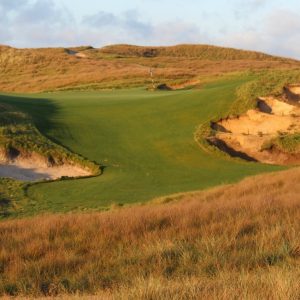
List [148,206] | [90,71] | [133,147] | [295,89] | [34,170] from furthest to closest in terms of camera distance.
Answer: [90,71] → [295,89] → [133,147] → [34,170] → [148,206]

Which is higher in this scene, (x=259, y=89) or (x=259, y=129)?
(x=259, y=89)

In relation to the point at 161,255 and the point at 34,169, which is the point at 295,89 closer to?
the point at 34,169

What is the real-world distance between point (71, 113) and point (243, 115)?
1003 cm

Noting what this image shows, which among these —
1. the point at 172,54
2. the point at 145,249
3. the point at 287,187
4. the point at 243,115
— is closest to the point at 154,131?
the point at 243,115

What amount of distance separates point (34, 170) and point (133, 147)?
196 inches

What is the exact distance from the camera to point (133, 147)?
26641 millimetres

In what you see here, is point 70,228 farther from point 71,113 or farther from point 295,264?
point 71,113

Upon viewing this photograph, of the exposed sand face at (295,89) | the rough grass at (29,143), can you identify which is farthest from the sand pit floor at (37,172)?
the exposed sand face at (295,89)

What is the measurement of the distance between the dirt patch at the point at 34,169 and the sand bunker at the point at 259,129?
301 inches

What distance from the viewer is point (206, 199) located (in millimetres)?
14508

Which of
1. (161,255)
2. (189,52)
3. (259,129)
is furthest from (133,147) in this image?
(189,52)

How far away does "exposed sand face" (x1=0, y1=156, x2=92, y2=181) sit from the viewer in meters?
23.2

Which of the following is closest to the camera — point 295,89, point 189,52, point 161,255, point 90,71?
point 161,255

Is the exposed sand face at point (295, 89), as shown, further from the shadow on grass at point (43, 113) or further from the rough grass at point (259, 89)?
the shadow on grass at point (43, 113)
